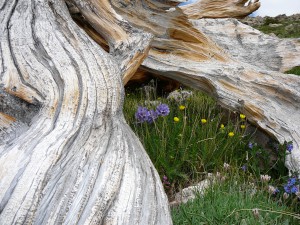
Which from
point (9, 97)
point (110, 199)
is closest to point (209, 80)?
point (9, 97)

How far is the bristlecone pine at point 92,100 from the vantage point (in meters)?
2.91

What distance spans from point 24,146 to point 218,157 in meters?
2.84

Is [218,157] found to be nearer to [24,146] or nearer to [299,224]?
[299,224]

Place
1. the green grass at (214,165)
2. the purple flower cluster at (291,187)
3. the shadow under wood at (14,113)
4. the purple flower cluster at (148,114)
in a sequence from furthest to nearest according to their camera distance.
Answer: the purple flower cluster at (148,114)
the purple flower cluster at (291,187)
the green grass at (214,165)
the shadow under wood at (14,113)

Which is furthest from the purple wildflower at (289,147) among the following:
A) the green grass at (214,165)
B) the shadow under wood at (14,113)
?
the shadow under wood at (14,113)

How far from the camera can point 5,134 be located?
3.59 metres

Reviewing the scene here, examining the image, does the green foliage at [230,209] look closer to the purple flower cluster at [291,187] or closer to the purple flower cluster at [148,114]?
the purple flower cluster at [291,187]

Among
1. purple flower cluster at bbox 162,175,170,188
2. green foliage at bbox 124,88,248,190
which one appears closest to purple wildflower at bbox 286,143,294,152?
green foliage at bbox 124,88,248,190

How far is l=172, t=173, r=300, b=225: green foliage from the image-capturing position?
12.0 ft

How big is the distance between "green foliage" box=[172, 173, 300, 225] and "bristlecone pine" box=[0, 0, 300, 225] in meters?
0.57

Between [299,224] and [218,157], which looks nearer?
[299,224]

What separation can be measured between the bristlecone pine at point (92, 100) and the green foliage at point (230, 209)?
0.57 m

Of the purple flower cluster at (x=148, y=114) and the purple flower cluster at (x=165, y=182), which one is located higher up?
the purple flower cluster at (x=148, y=114)

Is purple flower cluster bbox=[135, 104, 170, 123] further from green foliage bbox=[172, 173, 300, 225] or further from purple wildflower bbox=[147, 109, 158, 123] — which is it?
green foliage bbox=[172, 173, 300, 225]
